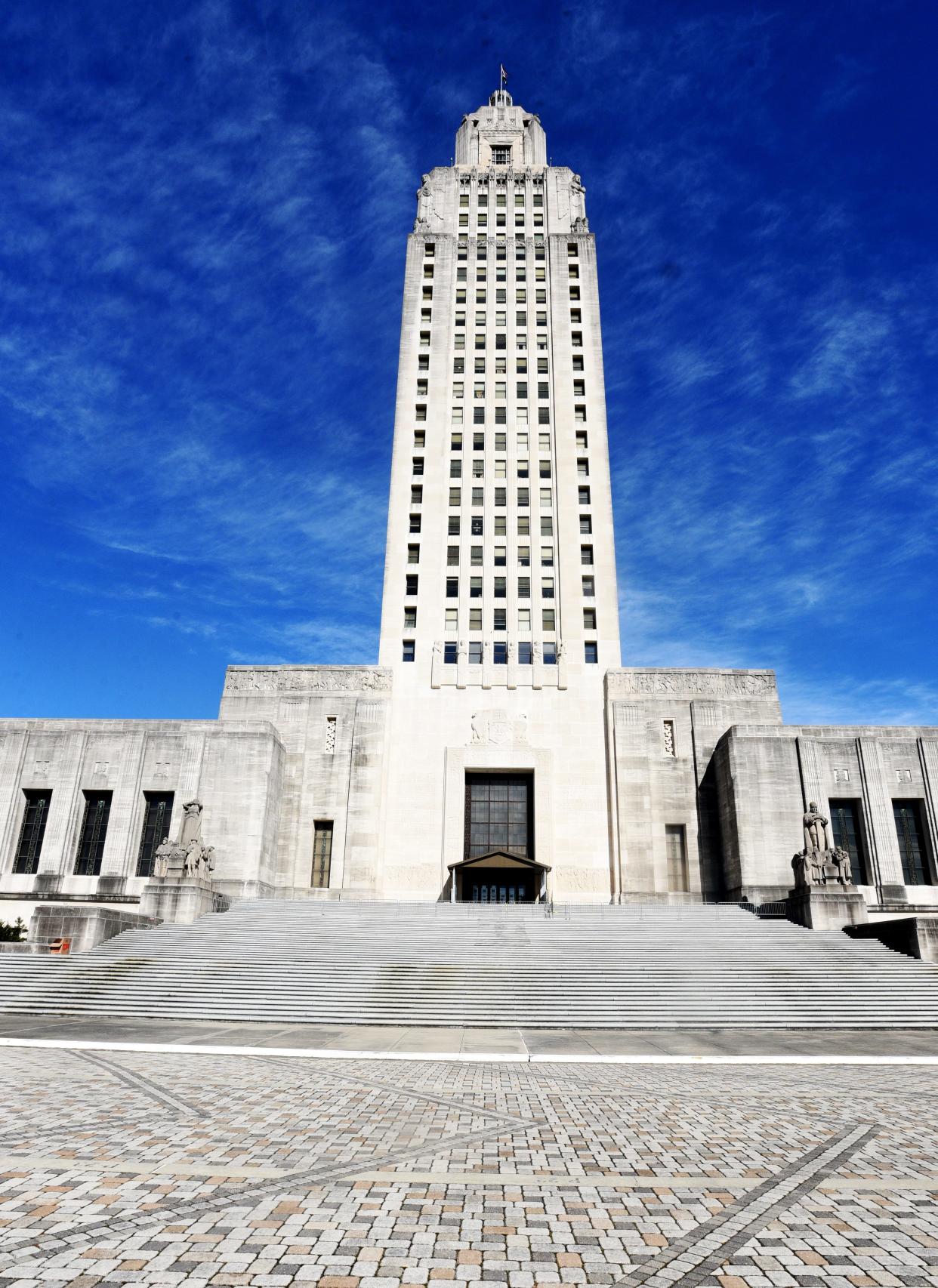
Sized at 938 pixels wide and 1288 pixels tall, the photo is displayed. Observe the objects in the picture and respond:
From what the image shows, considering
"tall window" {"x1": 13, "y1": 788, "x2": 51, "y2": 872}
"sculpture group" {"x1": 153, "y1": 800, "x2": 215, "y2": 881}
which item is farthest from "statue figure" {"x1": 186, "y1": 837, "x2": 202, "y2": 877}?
"tall window" {"x1": 13, "y1": 788, "x2": 51, "y2": 872}

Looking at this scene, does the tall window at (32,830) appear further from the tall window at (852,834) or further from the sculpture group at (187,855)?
the tall window at (852,834)

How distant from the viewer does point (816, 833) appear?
31.7m

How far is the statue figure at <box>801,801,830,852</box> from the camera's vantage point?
31406 mm

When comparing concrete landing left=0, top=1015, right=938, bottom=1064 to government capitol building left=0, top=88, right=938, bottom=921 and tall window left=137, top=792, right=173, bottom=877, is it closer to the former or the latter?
government capitol building left=0, top=88, right=938, bottom=921

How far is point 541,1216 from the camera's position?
565 cm

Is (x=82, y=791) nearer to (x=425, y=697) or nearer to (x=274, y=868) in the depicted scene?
(x=274, y=868)

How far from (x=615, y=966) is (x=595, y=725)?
856 inches

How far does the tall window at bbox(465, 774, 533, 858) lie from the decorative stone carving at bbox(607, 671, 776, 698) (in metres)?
7.76

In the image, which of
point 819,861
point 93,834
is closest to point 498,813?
point 819,861

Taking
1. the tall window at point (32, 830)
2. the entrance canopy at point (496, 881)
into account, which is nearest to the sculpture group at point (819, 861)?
the entrance canopy at point (496, 881)

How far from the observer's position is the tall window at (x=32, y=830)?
129ft

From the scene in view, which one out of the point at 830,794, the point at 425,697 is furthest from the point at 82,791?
the point at 830,794

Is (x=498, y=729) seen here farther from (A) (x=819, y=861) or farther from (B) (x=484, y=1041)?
(B) (x=484, y=1041)

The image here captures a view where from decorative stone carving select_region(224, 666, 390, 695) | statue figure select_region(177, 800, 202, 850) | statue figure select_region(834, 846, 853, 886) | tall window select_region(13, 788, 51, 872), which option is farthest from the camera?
decorative stone carving select_region(224, 666, 390, 695)
